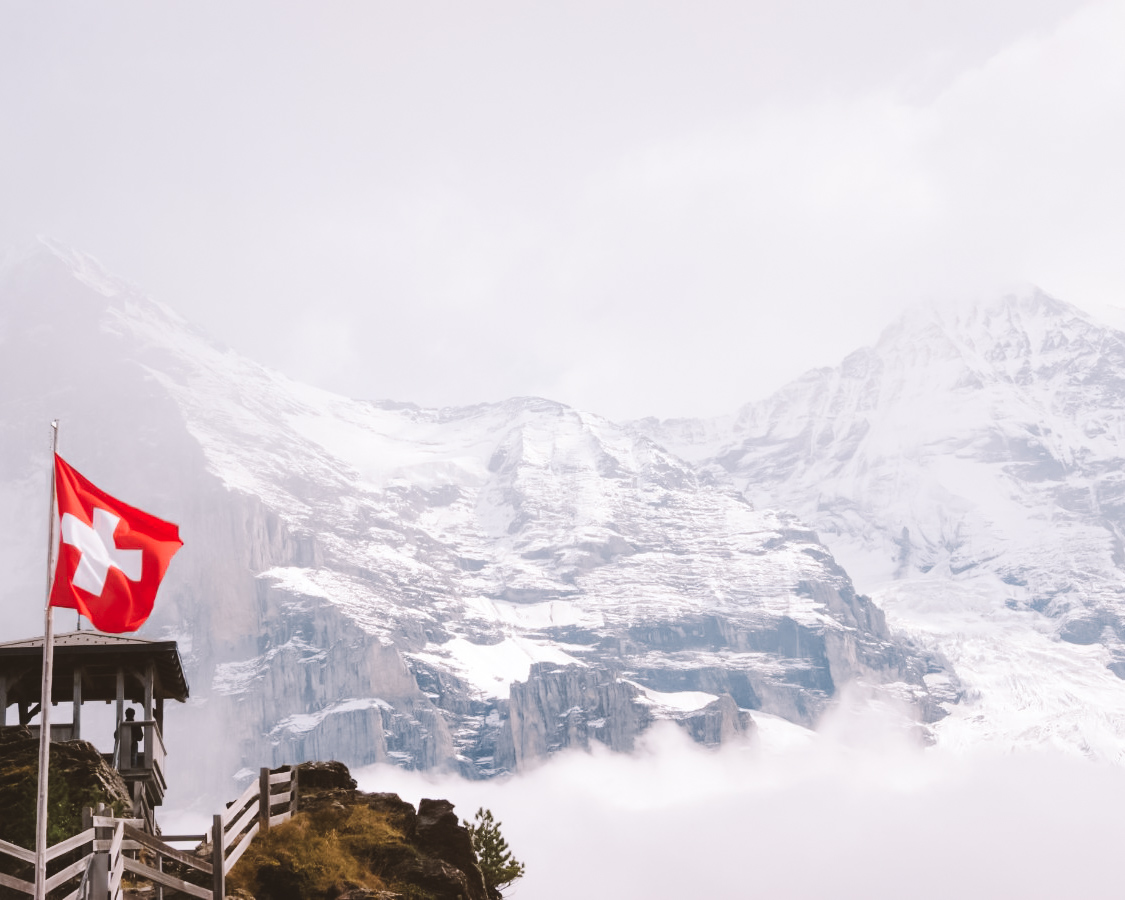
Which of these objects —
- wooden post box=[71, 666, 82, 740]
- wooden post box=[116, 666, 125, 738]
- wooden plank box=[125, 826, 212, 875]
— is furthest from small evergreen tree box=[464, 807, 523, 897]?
wooden plank box=[125, 826, 212, 875]

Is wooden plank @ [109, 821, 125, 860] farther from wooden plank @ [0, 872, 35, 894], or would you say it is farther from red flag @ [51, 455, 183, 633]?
red flag @ [51, 455, 183, 633]

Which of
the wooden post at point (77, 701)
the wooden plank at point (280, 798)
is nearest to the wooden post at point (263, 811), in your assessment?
the wooden plank at point (280, 798)

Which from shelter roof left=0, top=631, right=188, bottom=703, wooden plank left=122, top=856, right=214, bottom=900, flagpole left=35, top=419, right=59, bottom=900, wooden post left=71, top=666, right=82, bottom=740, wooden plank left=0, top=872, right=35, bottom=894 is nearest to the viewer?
wooden plank left=0, top=872, right=35, bottom=894

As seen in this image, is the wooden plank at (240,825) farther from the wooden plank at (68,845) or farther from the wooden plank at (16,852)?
the wooden plank at (16,852)

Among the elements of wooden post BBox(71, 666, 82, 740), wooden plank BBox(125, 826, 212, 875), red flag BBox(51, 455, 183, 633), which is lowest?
wooden plank BBox(125, 826, 212, 875)

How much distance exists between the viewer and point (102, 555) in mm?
29406

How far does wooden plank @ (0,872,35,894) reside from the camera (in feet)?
81.1

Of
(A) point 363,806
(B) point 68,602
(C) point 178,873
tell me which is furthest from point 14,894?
(A) point 363,806

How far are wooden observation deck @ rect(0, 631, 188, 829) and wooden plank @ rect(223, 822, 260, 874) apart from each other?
9113mm

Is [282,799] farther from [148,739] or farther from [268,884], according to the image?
[148,739]

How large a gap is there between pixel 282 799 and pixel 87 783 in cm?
498

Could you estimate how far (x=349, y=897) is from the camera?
3284 cm

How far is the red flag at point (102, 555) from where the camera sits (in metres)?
28.6

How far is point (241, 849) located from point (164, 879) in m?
4.06
